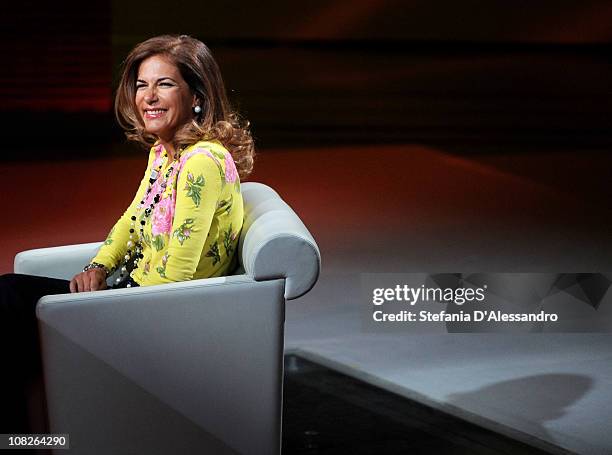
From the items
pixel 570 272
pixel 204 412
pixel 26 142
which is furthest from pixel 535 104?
pixel 204 412

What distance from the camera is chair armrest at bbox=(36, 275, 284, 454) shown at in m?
2.21

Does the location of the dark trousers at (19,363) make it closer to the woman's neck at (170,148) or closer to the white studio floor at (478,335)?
the woman's neck at (170,148)

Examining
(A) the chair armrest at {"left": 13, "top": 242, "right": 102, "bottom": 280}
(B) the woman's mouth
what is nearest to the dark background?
(A) the chair armrest at {"left": 13, "top": 242, "right": 102, "bottom": 280}

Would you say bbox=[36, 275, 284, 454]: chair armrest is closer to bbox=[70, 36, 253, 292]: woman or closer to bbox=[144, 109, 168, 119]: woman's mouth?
bbox=[70, 36, 253, 292]: woman

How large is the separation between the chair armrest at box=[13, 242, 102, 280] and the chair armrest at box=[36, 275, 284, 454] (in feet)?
2.09

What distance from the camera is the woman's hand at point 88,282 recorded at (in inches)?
101

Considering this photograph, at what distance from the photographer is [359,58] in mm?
15141

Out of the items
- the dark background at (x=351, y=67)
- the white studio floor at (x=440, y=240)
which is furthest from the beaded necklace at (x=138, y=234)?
the dark background at (x=351, y=67)

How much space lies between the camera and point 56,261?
2.84m

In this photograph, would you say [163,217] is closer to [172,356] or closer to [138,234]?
[138,234]

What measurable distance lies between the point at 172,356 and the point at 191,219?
32 cm

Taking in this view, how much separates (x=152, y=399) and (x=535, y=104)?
10049mm

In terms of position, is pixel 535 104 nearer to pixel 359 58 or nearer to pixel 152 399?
pixel 359 58

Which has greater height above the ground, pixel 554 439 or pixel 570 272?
pixel 570 272
